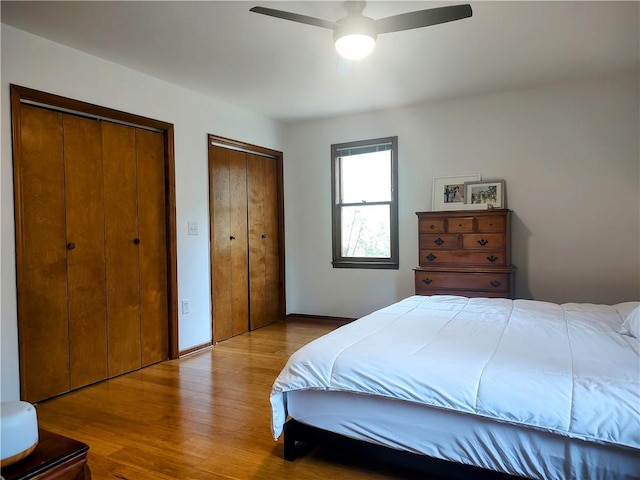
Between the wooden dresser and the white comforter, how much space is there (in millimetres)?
1371

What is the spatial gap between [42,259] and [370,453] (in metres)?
2.44

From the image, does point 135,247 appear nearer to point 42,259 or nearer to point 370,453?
point 42,259

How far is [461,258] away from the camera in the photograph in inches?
157

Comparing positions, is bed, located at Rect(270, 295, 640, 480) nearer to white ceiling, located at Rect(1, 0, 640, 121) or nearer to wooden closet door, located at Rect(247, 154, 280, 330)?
white ceiling, located at Rect(1, 0, 640, 121)

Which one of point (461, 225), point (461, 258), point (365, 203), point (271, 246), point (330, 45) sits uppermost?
point (330, 45)

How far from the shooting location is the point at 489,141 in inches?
169

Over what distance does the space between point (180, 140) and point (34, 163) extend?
1.29 metres

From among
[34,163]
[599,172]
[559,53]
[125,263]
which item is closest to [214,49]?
[34,163]

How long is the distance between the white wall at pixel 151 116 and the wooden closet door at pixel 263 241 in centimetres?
34

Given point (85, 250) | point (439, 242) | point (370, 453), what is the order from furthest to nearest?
point (439, 242), point (85, 250), point (370, 453)

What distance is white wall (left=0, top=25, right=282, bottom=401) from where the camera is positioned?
8.57 ft

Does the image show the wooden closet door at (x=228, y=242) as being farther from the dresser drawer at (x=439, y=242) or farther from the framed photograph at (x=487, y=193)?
the framed photograph at (x=487, y=193)

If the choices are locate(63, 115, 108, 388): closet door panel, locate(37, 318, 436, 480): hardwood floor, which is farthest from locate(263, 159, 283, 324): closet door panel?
locate(63, 115, 108, 388): closet door panel

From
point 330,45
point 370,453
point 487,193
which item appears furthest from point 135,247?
point 487,193
